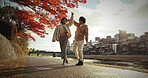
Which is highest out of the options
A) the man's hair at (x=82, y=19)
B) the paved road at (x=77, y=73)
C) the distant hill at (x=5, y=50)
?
the man's hair at (x=82, y=19)

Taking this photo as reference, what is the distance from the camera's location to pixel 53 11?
702 centimetres

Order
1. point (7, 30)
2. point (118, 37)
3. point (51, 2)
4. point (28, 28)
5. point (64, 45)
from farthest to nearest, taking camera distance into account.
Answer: point (118, 37), point (28, 28), point (7, 30), point (51, 2), point (64, 45)

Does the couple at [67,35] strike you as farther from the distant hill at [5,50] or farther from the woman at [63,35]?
the distant hill at [5,50]

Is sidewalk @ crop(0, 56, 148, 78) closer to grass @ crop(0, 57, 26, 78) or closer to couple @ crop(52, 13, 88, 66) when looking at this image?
grass @ crop(0, 57, 26, 78)

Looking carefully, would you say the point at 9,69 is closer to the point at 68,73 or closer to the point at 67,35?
the point at 68,73

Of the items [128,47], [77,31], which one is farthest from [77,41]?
[128,47]

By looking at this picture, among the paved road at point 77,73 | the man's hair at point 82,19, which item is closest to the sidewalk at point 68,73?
the paved road at point 77,73

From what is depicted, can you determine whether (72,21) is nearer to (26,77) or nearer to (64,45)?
(64,45)

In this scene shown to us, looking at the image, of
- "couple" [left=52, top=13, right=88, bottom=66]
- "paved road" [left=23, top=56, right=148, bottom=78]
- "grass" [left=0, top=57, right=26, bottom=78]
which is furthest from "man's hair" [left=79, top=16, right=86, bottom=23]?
"grass" [left=0, top=57, right=26, bottom=78]

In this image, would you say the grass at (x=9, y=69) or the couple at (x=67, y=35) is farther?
the couple at (x=67, y=35)

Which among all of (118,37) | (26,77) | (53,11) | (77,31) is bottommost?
(26,77)

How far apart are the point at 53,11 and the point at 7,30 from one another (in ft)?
16.1

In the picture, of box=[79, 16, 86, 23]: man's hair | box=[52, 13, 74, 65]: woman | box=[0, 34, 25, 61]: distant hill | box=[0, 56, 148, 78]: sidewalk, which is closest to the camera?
box=[0, 56, 148, 78]: sidewalk

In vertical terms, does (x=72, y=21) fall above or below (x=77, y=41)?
above
